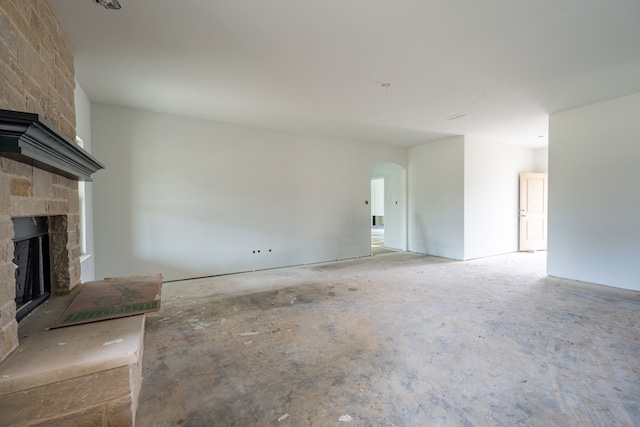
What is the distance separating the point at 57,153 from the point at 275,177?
3959 mm

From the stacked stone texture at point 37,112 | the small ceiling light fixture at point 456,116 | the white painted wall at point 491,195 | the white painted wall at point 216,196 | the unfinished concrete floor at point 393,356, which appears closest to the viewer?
the stacked stone texture at point 37,112

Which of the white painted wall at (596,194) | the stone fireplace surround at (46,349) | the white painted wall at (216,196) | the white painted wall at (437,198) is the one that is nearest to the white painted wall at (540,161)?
the white painted wall at (437,198)

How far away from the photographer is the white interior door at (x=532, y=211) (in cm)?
707

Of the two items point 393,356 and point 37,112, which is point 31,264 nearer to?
point 37,112

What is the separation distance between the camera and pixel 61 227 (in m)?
2.47

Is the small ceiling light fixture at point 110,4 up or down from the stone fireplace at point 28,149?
up

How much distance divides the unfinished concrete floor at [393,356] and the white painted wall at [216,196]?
90cm

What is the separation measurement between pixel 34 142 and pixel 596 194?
635cm

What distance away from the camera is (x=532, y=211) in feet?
23.5

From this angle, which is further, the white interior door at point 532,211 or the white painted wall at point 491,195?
the white interior door at point 532,211

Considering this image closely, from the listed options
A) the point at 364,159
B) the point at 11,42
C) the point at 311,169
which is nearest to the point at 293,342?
the point at 11,42

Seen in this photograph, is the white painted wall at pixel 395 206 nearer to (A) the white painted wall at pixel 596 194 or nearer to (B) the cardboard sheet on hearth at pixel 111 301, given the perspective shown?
(A) the white painted wall at pixel 596 194

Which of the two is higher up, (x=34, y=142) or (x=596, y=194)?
(x=34, y=142)

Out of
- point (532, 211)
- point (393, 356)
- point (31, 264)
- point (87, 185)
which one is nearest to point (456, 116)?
point (393, 356)
